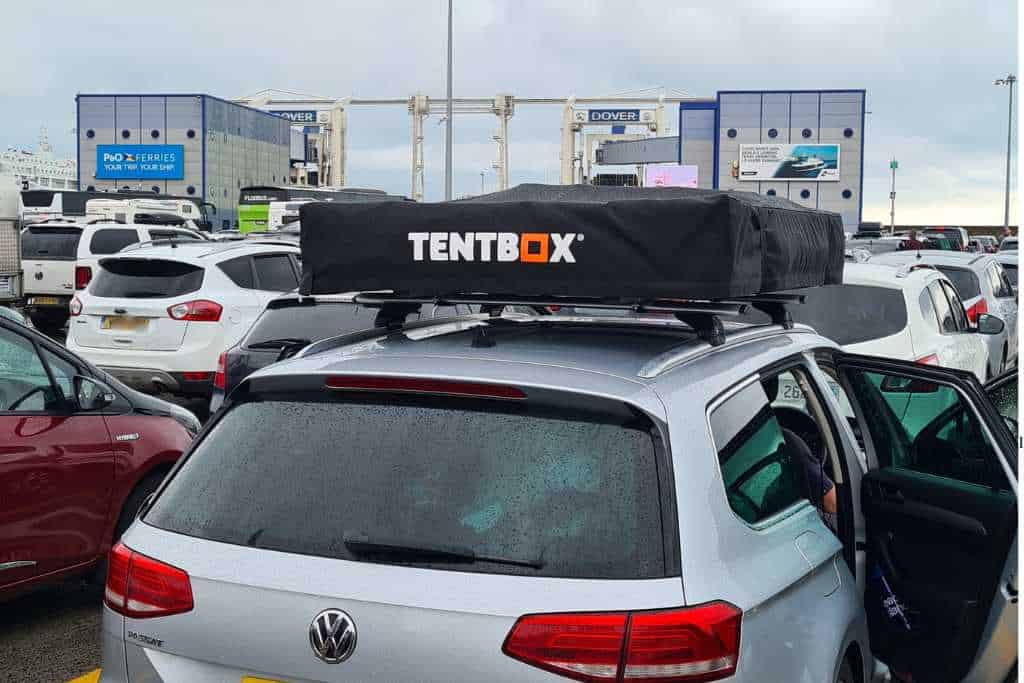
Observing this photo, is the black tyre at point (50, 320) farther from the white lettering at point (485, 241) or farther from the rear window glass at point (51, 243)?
the white lettering at point (485, 241)

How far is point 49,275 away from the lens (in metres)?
20.1

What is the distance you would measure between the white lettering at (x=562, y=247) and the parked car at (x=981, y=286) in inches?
373

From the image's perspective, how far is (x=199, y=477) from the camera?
10.2ft

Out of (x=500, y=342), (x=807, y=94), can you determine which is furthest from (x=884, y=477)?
(x=807, y=94)

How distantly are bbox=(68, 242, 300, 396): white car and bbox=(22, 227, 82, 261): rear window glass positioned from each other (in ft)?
30.4

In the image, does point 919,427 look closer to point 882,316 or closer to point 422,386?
point 422,386

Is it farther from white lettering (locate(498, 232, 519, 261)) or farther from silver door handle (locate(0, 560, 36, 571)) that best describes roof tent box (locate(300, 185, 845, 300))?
silver door handle (locate(0, 560, 36, 571))

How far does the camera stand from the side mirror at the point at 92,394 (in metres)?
5.68

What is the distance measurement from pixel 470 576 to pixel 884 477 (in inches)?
75.5

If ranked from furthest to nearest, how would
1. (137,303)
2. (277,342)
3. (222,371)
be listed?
(137,303)
(222,371)
(277,342)

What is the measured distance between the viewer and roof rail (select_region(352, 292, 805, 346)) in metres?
3.48

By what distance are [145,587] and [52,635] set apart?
3.03 metres

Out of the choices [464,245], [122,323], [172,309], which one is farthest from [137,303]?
[464,245]

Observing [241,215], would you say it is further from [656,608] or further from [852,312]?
[656,608]
